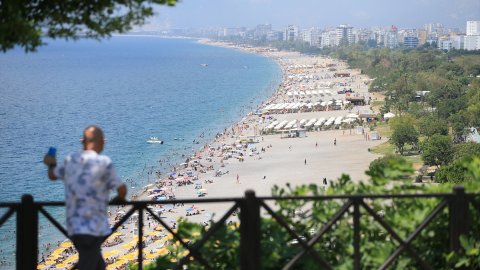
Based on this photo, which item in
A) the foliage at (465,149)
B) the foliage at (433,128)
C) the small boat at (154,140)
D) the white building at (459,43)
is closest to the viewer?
the foliage at (465,149)

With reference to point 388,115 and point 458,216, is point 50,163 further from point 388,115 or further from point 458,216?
point 388,115

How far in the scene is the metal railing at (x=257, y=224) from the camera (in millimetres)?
3881

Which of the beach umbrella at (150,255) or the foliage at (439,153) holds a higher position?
the foliage at (439,153)

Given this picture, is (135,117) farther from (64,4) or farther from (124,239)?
(64,4)

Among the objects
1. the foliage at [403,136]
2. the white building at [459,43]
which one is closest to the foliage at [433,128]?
the foliage at [403,136]

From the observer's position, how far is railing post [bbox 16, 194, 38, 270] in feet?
12.7

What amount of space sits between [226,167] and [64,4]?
3597 centimetres

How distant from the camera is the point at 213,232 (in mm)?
3949

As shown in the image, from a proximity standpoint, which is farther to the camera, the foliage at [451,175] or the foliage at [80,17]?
the foliage at [451,175]

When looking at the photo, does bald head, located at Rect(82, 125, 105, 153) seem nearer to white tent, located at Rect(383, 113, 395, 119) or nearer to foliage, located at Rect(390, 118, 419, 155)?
foliage, located at Rect(390, 118, 419, 155)

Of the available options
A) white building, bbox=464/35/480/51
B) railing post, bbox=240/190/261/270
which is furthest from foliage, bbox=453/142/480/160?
white building, bbox=464/35/480/51

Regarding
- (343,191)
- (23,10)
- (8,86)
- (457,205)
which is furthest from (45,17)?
(8,86)

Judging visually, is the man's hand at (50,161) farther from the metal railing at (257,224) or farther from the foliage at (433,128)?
the foliage at (433,128)

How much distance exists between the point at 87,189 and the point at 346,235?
154 centimetres
